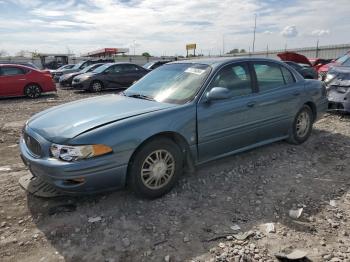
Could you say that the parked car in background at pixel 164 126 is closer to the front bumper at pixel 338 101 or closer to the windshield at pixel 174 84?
the windshield at pixel 174 84

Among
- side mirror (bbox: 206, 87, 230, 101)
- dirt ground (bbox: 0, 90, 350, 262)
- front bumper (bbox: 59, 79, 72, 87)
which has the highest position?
side mirror (bbox: 206, 87, 230, 101)

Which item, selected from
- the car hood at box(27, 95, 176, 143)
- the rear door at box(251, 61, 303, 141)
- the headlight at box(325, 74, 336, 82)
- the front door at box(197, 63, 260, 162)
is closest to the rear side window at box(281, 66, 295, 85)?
the rear door at box(251, 61, 303, 141)

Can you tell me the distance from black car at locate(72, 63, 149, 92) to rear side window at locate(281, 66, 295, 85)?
1192cm

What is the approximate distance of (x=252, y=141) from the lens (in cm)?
500

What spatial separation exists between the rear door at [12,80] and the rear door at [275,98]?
38.3 ft

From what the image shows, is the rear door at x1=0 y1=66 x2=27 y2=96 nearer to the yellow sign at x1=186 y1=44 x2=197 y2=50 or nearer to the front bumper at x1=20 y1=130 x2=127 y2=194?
the front bumper at x1=20 y1=130 x2=127 y2=194

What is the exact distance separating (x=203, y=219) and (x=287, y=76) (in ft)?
10.3

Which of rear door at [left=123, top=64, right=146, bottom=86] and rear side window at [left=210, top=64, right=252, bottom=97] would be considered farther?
rear door at [left=123, top=64, right=146, bottom=86]

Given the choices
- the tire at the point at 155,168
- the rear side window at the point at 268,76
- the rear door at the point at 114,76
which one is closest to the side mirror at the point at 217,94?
the tire at the point at 155,168

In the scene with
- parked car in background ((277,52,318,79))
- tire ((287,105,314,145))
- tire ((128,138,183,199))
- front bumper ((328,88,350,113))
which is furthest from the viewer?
parked car in background ((277,52,318,79))

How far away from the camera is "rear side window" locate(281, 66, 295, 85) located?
18.5 ft

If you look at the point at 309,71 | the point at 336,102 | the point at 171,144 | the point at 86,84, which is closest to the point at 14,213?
the point at 171,144

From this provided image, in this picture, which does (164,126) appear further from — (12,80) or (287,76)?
(12,80)

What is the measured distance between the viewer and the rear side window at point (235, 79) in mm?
4609
